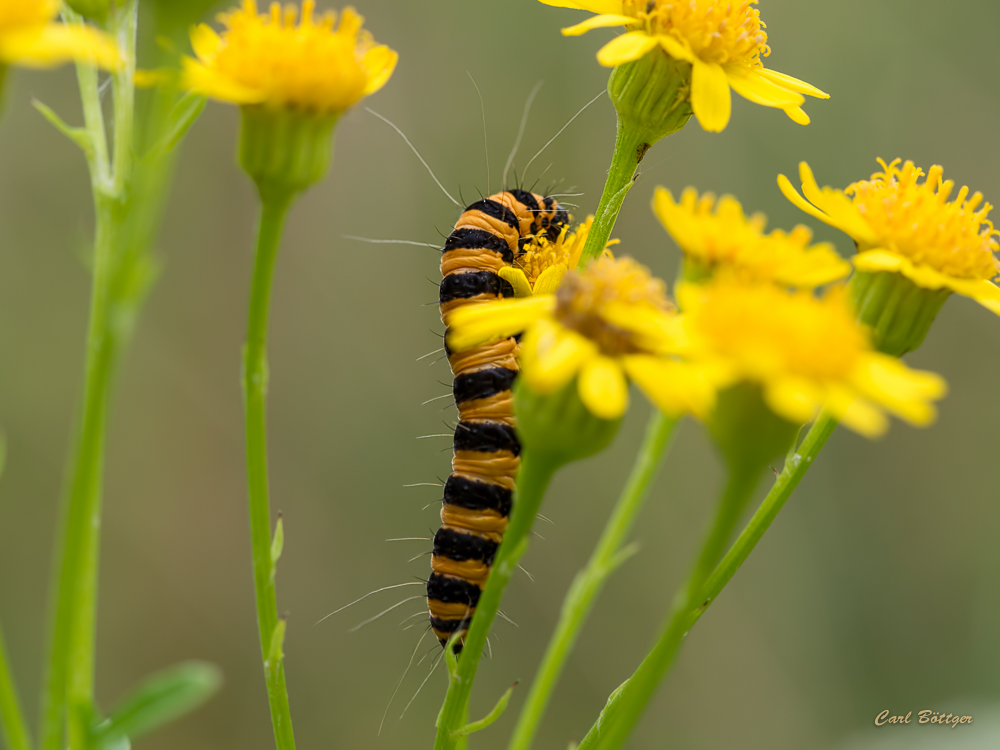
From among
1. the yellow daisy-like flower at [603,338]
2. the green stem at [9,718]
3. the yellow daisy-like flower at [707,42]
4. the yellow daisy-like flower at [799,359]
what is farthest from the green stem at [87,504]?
the yellow daisy-like flower at [707,42]

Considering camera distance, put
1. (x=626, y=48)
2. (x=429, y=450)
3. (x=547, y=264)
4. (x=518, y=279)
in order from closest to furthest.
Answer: (x=626, y=48) < (x=518, y=279) < (x=547, y=264) < (x=429, y=450)

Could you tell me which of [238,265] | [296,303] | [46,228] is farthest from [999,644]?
[46,228]

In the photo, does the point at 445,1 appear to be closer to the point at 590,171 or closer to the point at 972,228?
the point at 590,171

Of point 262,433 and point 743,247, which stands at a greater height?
point 743,247

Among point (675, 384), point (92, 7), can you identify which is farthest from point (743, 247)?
point (92, 7)

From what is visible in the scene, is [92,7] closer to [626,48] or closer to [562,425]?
[626,48]

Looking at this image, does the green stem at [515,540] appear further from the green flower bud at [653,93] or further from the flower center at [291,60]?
the green flower bud at [653,93]
